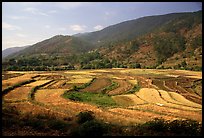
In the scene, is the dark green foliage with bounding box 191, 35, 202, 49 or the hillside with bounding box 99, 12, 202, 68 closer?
the hillside with bounding box 99, 12, 202, 68

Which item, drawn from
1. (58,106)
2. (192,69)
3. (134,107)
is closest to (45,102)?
(58,106)

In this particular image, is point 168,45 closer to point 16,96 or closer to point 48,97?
point 48,97

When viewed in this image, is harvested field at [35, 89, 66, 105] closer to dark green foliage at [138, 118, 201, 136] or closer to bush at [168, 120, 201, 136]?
dark green foliage at [138, 118, 201, 136]

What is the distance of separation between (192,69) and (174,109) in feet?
150

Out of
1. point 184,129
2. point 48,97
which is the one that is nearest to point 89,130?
point 184,129

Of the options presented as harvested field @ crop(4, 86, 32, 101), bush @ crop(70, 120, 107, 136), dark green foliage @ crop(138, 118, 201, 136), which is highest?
bush @ crop(70, 120, 107, 136)

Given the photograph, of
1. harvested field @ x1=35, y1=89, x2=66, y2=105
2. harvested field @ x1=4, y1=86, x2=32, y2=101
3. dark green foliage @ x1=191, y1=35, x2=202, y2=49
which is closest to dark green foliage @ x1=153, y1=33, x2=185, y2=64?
dark green foliage @ x1=191, y1=35, x2=202, y2=49

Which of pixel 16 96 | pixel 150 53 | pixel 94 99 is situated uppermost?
pixel 150 53

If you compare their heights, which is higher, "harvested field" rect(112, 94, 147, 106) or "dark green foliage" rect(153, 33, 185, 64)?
"dark green foliage" rect(153, 33, 185, 64)

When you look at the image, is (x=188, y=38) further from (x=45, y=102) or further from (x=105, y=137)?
(x=105, y=137)

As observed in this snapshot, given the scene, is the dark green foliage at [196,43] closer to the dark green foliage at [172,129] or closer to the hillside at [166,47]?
the hillside at [166,47]

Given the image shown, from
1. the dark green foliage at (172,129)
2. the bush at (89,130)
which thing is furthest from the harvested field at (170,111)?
the bush at (89,130)

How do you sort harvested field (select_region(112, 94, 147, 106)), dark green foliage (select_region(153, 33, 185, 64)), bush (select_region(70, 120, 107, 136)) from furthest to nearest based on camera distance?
dark green foliage (select_region(153, 33, 185, 64)) → harvested field (select_region(112, 94, 147, 106)) → bush (select_region(70, 120, 107, 136))

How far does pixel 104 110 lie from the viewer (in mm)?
21781
